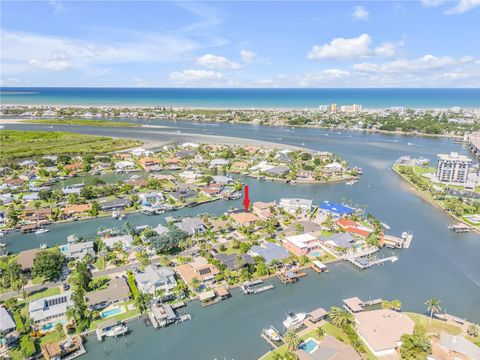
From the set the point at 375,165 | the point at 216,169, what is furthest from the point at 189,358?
the point at 375,165

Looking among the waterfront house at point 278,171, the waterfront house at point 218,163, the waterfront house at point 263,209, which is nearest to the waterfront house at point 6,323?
the waterfront house at point 263,209

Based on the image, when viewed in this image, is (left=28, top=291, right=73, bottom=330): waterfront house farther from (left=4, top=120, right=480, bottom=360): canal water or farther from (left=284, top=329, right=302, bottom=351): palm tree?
(left=284, top=329, right=302, bottom=351): palm tree

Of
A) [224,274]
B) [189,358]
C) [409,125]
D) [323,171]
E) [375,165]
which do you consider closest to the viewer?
[189,358]

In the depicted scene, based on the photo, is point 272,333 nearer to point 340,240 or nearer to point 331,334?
point 331,334

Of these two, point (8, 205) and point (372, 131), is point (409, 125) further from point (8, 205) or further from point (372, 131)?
point (8, 205)

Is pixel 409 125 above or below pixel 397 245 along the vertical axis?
above

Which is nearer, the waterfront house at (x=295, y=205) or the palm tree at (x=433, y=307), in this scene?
the palm tree at (x=433, y=307)

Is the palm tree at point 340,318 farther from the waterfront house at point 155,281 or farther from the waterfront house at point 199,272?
the waterfront house at point 155,281
